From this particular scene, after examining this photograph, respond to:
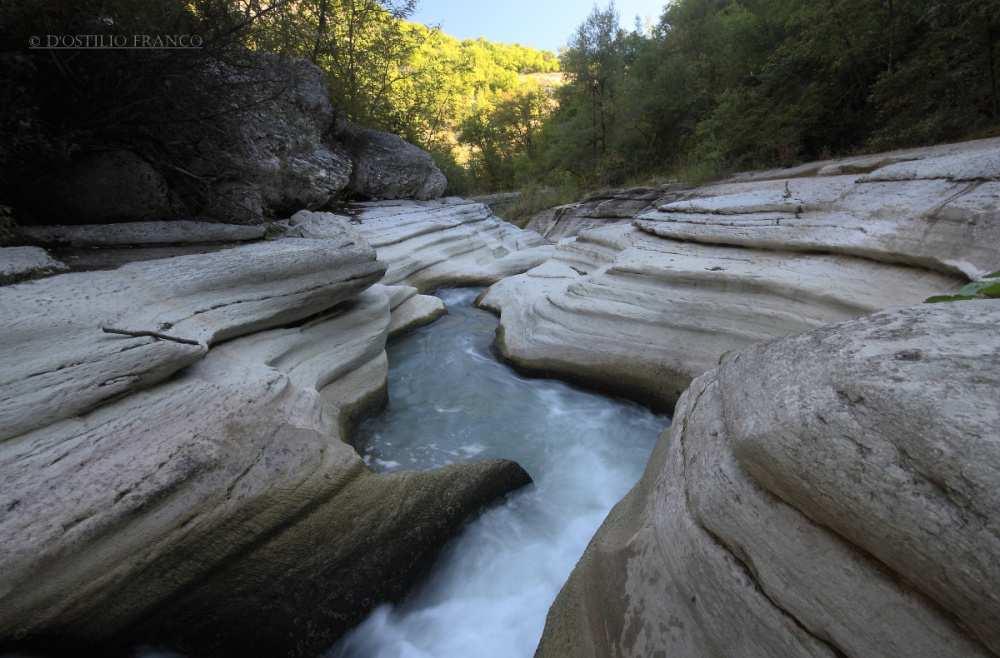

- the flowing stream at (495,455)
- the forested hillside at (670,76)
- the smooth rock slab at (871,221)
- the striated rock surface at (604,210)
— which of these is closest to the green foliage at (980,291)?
the smooth rock slab at (871,221)

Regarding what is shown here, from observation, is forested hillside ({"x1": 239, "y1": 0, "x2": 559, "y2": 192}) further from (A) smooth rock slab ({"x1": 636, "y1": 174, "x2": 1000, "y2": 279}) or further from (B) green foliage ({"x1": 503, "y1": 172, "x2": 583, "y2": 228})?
(A) smooth rock slab ({"x1": 636, "y1": 174, "x2": 1000, "y2": 279})

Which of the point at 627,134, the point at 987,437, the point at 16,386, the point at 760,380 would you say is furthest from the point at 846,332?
A: the point at 627,134

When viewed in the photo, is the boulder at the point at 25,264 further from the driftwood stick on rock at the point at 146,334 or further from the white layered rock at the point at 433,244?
the white layered rock at the point at 433,244

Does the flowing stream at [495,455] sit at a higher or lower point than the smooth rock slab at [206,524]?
lower

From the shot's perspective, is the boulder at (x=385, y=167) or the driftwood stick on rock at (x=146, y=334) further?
the boulder at (x=385, y=167)

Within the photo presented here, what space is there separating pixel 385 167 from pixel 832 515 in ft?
30.3

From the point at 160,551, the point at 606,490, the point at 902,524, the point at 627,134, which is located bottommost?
the point at 606,490

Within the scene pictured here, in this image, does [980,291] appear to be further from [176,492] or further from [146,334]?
[146,334]

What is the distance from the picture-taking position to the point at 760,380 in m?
1.59

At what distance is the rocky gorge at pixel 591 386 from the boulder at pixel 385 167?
4.33 m

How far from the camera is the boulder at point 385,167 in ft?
28.1

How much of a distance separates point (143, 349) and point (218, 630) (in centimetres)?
138

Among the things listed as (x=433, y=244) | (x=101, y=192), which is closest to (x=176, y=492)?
(x=101, y=192)

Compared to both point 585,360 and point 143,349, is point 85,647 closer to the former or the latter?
point 143,349
